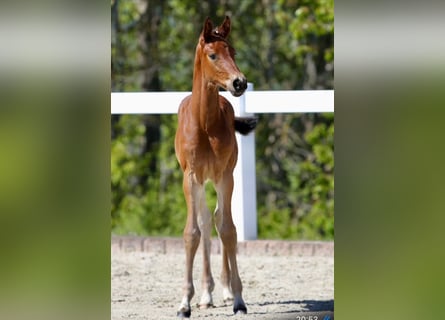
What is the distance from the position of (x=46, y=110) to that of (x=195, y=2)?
5.75 metres

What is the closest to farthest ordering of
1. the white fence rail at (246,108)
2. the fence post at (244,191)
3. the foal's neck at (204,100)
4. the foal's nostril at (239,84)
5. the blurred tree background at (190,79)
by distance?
1. the foal's nostril at (239,84)
2. the foal's neck at (204,100)
3. the white fence rail at (246,108)
4. the fence post at (244,191)
5. the blurred tree background at (190,79)

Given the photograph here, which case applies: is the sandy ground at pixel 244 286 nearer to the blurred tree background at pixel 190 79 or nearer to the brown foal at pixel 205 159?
the brown foal at pixel 205 159

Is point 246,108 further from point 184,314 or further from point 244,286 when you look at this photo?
point 184,314

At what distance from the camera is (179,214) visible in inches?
289

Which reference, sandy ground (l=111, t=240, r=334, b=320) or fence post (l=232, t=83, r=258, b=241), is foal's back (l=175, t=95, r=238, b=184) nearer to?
sandy ground (l=111, t=240, r=334, b=320)

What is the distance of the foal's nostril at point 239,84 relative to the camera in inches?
122

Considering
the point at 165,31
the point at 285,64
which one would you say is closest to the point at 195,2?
the point at 165,31

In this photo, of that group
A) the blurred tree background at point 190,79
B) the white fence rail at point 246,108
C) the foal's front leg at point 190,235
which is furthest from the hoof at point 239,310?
the blurred tree background at point 190,79

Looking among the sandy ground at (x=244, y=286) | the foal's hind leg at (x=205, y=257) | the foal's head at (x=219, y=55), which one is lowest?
the sandy ground at (x=244, y=286)

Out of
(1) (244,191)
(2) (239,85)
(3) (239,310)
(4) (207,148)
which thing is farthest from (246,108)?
(2) (239,85)

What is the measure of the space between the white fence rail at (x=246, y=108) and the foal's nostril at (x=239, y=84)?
6.67 feet

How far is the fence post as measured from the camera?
5.47m

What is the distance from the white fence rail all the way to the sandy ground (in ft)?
1.10

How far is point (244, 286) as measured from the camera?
14.7 feet
